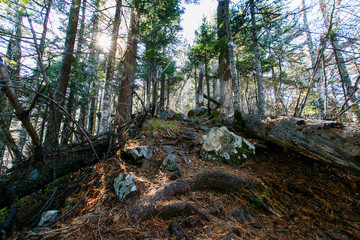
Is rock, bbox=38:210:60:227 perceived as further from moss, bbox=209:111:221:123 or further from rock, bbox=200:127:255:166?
moss, bbox=209:111:221:123

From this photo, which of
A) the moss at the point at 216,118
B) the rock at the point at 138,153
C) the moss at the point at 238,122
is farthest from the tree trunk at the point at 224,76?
the rock at the point at 138,153

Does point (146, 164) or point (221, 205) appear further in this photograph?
point (146, 164)

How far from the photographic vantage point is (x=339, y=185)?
2.50 meters

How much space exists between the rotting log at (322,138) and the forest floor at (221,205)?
0.52 m

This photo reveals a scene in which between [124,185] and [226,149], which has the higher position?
[226,149]

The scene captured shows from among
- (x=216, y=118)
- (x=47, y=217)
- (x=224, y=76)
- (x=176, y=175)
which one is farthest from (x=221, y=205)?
(x=224, y=76)

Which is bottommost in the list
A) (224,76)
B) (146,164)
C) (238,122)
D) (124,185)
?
(124,185)

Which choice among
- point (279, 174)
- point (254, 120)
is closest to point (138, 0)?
point (254, 120)

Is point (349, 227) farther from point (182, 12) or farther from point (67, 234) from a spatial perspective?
point (182, 12)

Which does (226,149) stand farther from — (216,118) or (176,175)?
(216,118)

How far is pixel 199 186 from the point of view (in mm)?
2365

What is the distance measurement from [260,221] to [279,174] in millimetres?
1291

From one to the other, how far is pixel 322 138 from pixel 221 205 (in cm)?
207

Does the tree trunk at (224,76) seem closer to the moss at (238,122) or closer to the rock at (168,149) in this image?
the moss at (238,122)
